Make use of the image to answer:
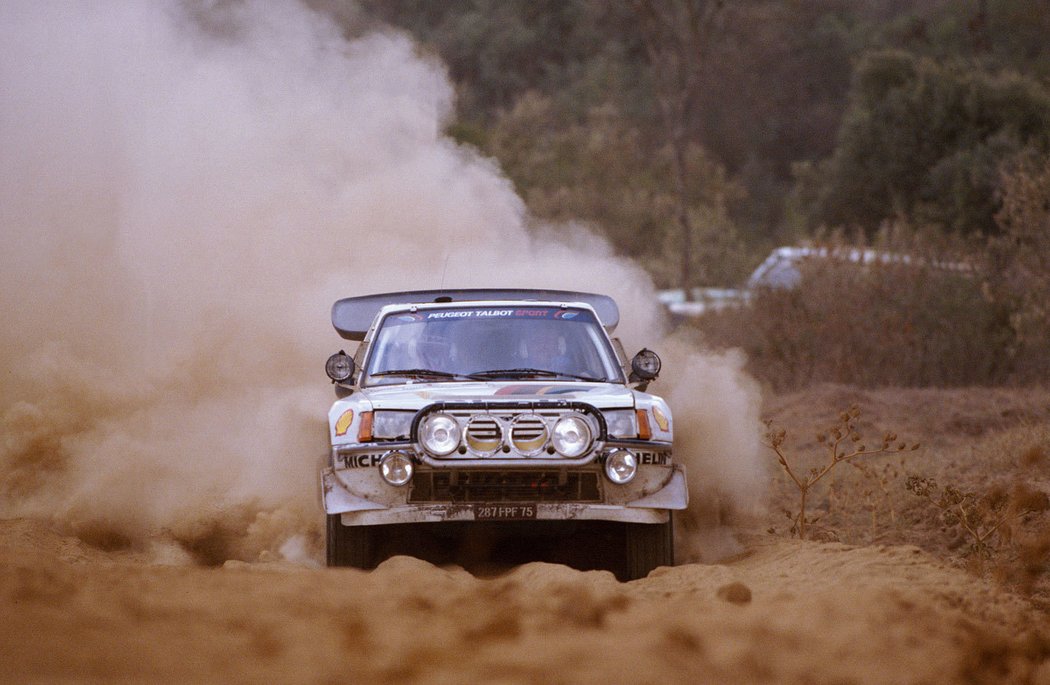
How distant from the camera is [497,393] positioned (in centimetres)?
803

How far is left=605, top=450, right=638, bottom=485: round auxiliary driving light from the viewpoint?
7801mm

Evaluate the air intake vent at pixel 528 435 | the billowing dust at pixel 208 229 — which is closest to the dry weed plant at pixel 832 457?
the billowing dust at pixel 208 229

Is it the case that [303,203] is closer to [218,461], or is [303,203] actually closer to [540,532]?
[218,461]

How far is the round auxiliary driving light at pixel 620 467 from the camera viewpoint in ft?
25.6

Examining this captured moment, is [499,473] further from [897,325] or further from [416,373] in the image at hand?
[897,325]

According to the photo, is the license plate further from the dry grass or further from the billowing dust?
the billowing dust

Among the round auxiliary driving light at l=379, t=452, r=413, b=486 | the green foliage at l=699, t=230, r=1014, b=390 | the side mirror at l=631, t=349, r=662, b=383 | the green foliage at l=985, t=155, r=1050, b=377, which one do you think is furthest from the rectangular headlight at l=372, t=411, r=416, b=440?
the green foliage at l=699, t=230, r=1014, b=390

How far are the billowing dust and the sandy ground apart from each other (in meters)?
4.21

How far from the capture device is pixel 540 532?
803 cm

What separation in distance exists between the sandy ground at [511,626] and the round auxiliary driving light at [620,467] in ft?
1.63

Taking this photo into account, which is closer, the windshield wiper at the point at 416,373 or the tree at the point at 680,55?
the windshield wiper at the point at 416,373

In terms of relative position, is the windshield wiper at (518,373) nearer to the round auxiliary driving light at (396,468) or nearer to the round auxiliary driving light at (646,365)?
the round auxiliary driving light at (646,365)

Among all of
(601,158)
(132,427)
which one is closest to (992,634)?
(132,427)

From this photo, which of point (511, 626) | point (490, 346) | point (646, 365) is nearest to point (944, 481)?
point (646, 365)
